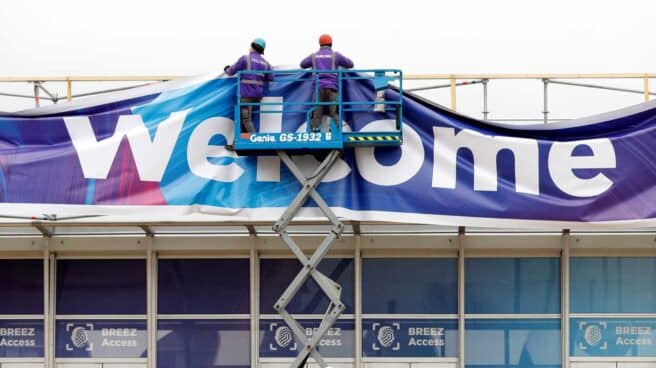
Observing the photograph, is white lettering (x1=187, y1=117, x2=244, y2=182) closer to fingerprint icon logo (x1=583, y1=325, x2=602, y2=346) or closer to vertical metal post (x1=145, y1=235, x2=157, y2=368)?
vertical metal post (x1=145, y1=235, x2=157, y2=368)

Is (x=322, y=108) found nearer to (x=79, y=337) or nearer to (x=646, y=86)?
(x=646, y=86)

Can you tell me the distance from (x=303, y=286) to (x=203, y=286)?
6.28ft

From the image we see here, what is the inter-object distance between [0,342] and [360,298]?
691 centimetres

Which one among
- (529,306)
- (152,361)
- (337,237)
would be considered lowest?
(152,361)

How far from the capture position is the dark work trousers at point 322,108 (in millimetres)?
15547

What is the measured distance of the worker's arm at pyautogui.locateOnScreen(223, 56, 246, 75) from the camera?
1556cm

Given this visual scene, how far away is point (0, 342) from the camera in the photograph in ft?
56.6

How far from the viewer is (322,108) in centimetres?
1566

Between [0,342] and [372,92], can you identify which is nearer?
[372,92]

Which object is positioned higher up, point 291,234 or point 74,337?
point 291,234

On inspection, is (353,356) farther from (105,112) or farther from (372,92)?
(105,112)

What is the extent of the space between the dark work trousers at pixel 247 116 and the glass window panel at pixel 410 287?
3.47 meters

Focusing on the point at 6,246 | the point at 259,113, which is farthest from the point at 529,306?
the point at 6,246

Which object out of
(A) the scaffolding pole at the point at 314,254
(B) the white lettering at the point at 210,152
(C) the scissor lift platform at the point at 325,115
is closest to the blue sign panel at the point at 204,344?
(A) the scaffolding pole at the point at 314,254
